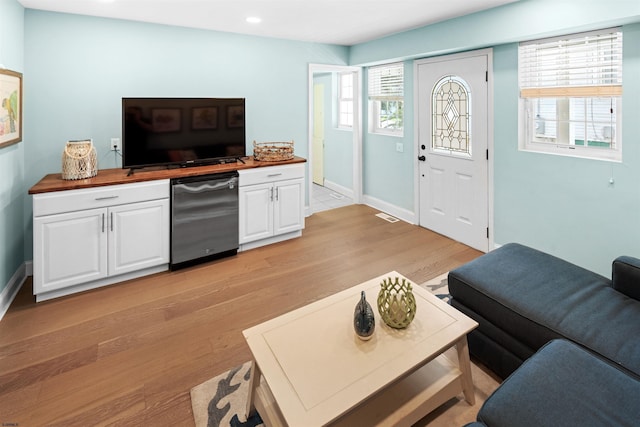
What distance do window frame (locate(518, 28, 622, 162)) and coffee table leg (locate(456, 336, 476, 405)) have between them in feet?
7.09

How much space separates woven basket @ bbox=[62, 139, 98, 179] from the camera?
2.94 meters

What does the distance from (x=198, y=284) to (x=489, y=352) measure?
7.70 feet

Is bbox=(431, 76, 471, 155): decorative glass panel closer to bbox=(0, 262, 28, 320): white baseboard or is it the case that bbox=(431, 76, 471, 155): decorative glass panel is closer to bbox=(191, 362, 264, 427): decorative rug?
bbox=(191, 362, 264, 427): decorative rug

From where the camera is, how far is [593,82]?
279 centimetres

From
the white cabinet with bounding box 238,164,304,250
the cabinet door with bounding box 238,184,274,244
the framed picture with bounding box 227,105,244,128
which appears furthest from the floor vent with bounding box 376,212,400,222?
the framed picture with bounding box 227,105,244,128

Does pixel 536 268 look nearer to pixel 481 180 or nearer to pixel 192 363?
pixel 481 180

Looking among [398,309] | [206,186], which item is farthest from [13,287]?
[398,309]

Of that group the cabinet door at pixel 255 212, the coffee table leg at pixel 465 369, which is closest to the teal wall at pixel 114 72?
the cabinet door at pixel 255 212

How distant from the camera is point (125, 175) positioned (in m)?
3.18

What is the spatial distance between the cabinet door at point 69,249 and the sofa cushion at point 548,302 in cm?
280

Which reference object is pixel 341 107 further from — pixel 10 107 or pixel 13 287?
pixel 13 287

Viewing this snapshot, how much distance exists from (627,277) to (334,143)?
16.6 feet

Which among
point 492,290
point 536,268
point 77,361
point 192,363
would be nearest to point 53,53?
point 77,361

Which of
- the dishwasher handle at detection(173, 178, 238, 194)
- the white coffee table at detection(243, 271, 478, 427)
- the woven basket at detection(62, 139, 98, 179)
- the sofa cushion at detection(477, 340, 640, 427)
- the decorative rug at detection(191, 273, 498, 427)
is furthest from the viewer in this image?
the dishwasher handle at detection(173, 178, 238, 194)
